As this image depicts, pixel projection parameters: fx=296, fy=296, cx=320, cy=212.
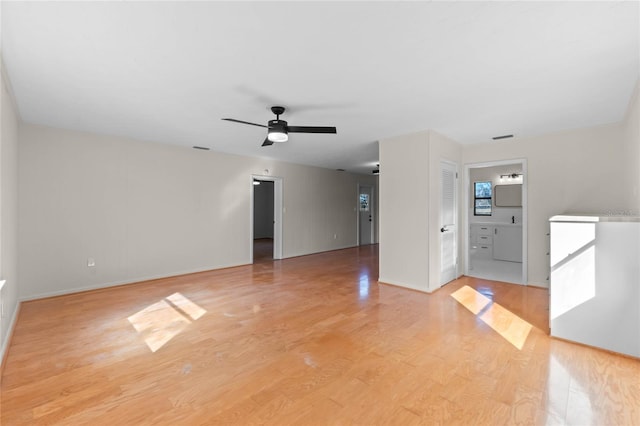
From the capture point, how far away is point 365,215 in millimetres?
9883

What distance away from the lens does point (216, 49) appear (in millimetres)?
2164

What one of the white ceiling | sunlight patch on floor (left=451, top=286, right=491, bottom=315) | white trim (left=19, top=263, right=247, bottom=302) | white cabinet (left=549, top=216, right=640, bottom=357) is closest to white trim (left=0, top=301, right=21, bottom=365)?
white trim (left=19, top=263, right=247, bottom=302)

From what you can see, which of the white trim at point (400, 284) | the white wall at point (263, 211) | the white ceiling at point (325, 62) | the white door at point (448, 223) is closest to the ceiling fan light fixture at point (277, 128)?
the white ceiling at point (325, 62)

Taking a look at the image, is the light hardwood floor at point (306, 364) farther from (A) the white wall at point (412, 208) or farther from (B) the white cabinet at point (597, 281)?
(A) the white wall at point (412, 208)

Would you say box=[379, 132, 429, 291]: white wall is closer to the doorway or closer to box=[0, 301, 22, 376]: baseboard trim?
box=[0, 301, 22, 376]: baseboard trim

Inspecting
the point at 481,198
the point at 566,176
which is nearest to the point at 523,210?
the point at 566,176

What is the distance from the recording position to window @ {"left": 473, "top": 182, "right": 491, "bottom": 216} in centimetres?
736

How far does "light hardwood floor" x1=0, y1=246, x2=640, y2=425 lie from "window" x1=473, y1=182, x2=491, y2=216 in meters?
3.78

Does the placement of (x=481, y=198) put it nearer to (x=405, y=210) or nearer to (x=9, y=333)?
(x=405, y=210)

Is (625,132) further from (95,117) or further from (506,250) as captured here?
(95,117)

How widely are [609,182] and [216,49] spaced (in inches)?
205

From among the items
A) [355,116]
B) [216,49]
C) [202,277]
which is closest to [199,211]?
[202,277]

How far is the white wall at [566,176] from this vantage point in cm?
408

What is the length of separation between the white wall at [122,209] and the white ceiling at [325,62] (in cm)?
70
